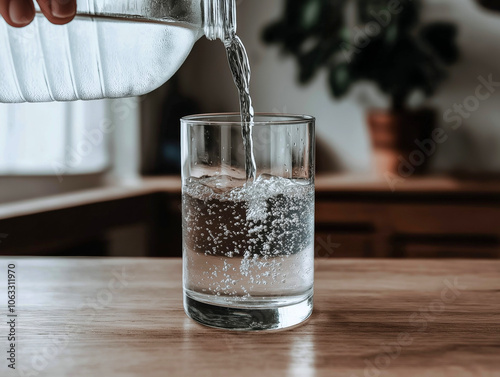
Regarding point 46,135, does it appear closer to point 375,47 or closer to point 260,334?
Result: point 375,47

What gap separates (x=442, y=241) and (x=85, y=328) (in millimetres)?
1832

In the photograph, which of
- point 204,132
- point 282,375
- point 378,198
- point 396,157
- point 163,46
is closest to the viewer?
point 282,375

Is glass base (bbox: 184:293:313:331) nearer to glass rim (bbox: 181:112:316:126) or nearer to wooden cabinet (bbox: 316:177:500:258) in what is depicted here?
glass rim (bbox: 181:112:316:126)

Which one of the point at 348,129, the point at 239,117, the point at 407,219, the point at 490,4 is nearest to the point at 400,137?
the point at 348,129

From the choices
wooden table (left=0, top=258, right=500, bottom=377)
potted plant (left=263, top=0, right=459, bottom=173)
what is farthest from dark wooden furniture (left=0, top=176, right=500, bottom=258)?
wooden table (left=0, top=258, right=500, bottom=377)

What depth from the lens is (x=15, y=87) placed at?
2.10 ft

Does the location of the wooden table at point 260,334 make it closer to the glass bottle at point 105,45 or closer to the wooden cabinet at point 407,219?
the glass bottle at point 105,45

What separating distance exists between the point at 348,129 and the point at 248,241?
6.65ft

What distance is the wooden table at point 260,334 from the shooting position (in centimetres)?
43

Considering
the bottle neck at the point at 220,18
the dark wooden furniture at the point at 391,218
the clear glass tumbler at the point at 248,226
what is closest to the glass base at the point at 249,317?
the clear glass tumbler at the point at 248,226

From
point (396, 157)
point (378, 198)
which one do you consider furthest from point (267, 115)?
point (396, 157)

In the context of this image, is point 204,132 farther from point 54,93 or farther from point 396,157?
point 396,157

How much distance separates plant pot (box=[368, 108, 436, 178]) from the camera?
229cm

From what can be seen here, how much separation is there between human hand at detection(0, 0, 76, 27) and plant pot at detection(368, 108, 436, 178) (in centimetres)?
187
